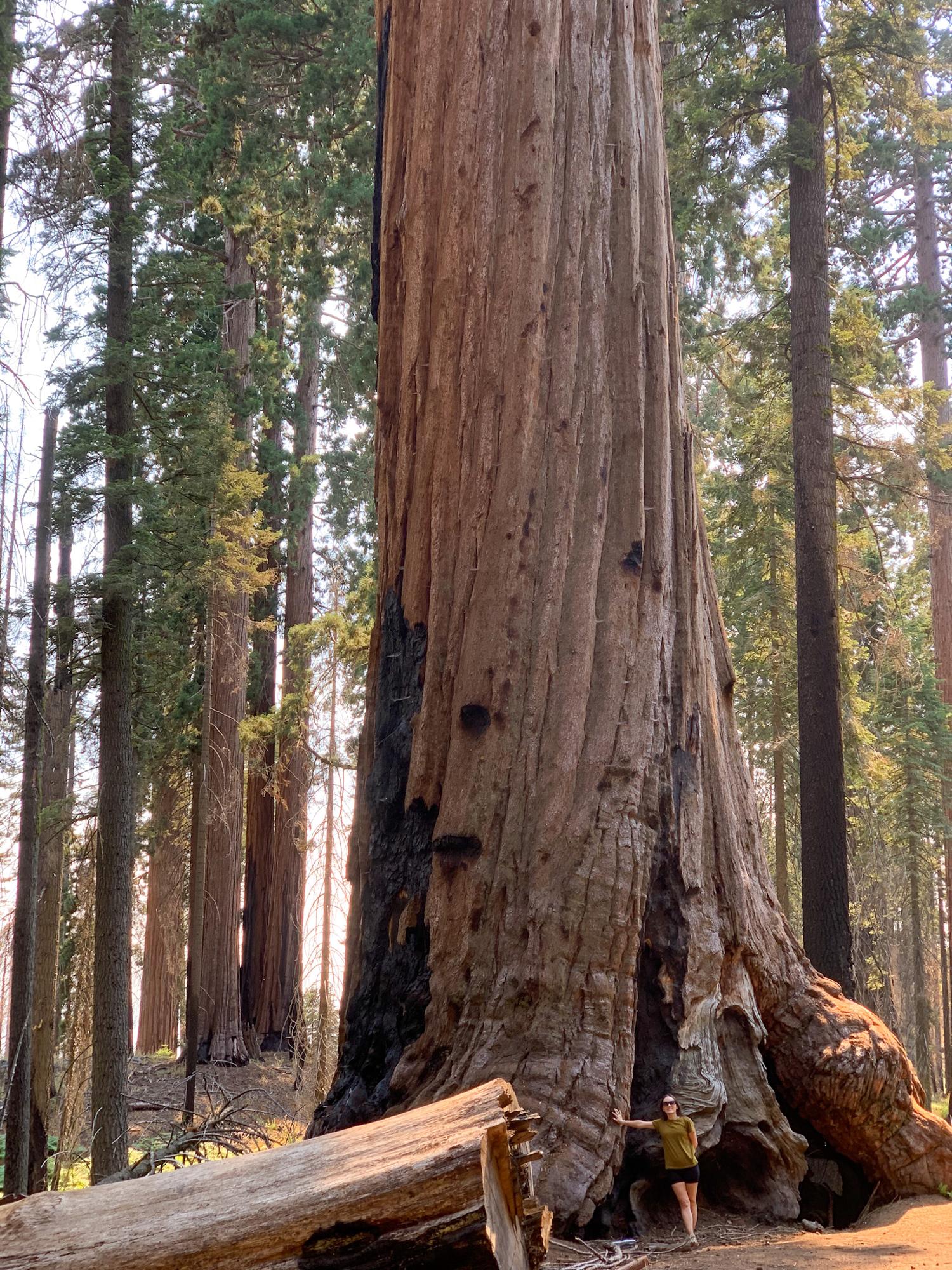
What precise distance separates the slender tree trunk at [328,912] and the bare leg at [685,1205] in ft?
18.8

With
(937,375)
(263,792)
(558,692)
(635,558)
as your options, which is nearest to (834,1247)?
(558,692)

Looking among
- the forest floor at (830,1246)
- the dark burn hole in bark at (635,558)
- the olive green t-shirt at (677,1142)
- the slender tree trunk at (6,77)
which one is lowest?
the forest floor at (830,1246)

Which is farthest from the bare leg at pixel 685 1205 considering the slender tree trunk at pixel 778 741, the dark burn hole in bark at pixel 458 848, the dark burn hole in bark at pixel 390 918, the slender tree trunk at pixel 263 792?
the slender tree trunk at pixel 263 792

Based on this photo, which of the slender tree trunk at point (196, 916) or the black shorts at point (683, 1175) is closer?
the black shorts at point (683, 1175)

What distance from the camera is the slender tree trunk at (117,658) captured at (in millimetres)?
10680

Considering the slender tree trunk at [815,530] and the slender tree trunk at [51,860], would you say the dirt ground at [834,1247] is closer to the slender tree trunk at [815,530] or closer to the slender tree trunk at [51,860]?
the slender tree trunk at [815,530]

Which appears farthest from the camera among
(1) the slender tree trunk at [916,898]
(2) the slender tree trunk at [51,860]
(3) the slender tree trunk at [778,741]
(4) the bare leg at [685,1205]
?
(1) the slender tree trunk at [916,898]

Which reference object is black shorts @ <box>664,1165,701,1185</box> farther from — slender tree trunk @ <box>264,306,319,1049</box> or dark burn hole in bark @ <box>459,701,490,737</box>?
slender tree trunk @ <box>264,306,319,1049</box>

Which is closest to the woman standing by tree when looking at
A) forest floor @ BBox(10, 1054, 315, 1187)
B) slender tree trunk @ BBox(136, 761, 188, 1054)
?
forest floor @ BBox(10, 1054, 315, 1187)

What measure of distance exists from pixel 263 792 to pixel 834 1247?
1534 cm

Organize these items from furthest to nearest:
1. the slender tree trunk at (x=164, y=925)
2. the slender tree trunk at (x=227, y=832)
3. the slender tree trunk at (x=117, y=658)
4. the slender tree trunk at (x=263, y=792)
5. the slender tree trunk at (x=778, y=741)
Answer: the slender tree trunk at (x=164, y=925) < the slender tree trunk at (x=263, y=792) < the slender tree trunk at (x=778, y=741) < the slender tree trunk at (x=227, y=832) < the slender tree trunk at (x=117, y=658)

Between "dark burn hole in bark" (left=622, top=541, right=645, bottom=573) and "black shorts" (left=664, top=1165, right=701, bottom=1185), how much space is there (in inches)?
114

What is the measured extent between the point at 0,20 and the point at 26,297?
16.6ft

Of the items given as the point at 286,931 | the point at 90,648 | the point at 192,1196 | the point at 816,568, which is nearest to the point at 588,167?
the point at 192,1196
